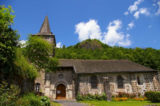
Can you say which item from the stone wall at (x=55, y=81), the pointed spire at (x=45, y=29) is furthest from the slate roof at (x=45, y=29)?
the stone wall at (x=55, y=81)

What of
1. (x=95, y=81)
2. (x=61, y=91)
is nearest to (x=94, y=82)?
(x=95, y=81)

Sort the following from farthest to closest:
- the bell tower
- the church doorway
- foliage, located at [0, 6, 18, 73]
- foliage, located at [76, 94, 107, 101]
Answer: the bell tower → the church doorway → foliage, located at [76, 94, 107, 101] → foliage, located at [0, 6, 18, 73]

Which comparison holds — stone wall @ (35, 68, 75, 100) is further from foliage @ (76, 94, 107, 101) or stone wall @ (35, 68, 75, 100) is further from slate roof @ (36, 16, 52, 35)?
slate roof @ (36, 16, 52, 35)

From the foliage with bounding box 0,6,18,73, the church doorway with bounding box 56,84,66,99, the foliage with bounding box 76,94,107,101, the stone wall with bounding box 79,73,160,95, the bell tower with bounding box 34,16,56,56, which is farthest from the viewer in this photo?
the bell tower with bounding box 34,16,56,56

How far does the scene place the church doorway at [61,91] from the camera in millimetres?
18367

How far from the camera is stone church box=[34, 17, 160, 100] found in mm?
17094

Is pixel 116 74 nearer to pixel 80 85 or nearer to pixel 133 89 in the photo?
pixel 133 89

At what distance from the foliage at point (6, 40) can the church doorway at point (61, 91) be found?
12.5 metres

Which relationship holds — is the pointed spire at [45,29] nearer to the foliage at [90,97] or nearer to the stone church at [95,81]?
the stone church at [95,81]

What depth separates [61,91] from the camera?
18578 mm

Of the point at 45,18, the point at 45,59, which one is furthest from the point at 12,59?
the point at 45,18

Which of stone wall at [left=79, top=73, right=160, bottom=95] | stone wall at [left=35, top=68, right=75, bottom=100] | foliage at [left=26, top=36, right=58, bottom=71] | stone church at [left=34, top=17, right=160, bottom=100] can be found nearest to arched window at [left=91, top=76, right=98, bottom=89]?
stone church at [left=34, top=17, right=160, bottom=100]

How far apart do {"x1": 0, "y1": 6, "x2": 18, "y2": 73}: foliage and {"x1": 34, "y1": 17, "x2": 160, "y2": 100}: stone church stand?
35.7 feet

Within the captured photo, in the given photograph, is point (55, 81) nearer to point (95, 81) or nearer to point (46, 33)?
point (95, 81)
